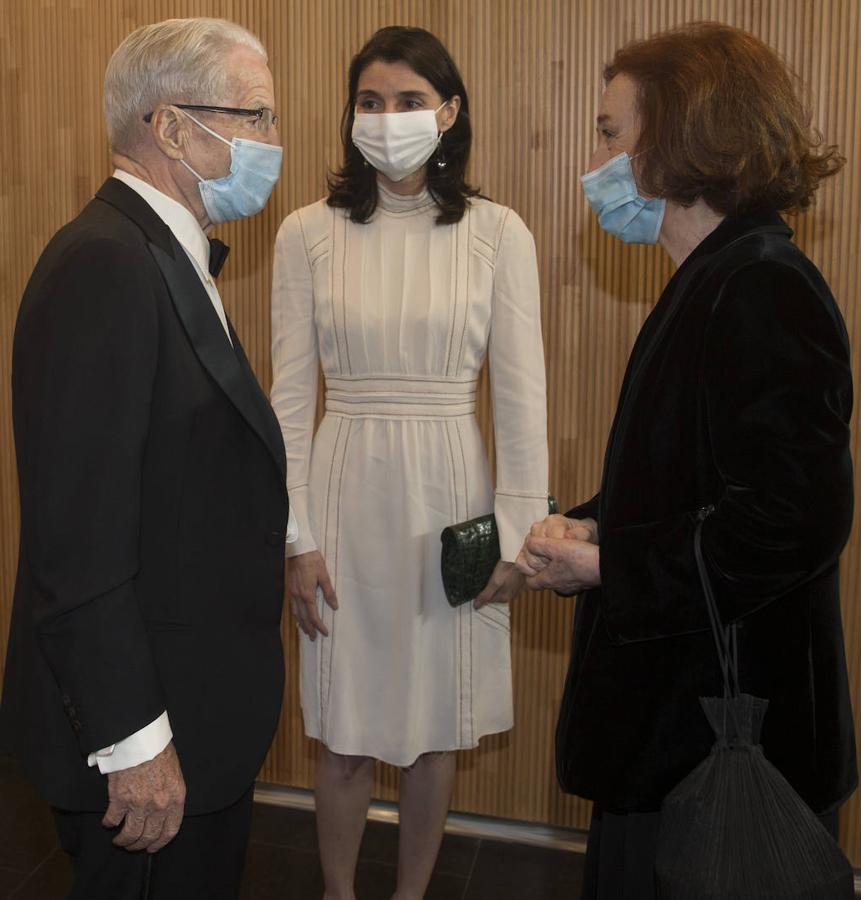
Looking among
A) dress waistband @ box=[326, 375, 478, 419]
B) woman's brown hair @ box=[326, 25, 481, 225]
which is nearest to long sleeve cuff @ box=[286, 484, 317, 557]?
dress waistband @ box=[326, 375, 478, 419]

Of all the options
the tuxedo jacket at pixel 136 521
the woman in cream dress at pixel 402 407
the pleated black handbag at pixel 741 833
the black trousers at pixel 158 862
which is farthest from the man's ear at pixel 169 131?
the pleated black handbag at pixel 741 833

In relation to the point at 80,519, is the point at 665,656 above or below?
below

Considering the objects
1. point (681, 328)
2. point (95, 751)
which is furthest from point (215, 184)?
point (95, 751)

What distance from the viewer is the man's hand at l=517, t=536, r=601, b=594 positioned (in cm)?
169

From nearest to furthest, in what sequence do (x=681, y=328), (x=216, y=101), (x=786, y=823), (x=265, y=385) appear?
(x=786, y=823) < (x=681, y=328) < (x=216, y=101) < (x=265, y=385)

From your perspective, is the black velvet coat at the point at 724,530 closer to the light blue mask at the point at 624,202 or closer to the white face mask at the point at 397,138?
the light blue mask at the point at 624,202

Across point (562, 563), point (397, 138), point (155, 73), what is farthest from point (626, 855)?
point (397, 138)

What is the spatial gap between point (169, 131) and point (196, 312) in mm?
357

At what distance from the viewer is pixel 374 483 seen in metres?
2.50

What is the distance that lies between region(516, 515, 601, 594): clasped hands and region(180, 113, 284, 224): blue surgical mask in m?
0.76

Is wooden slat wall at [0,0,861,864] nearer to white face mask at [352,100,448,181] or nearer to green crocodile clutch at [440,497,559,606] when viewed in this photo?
white face mask at [352,100,448,181]

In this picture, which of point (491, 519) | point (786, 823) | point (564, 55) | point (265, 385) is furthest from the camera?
point (265, 385)

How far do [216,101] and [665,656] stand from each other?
1.15m

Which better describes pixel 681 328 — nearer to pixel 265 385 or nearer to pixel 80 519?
pixel 80 519
